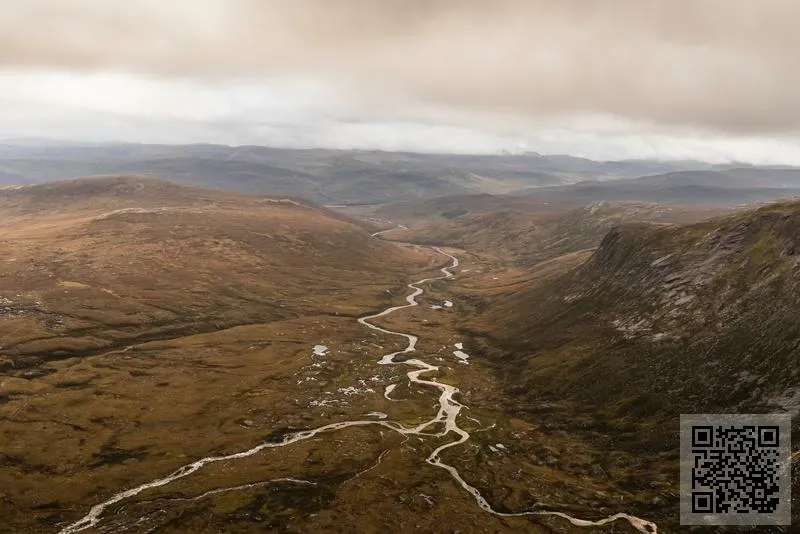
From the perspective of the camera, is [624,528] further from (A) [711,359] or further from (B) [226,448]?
(B) [226,448]

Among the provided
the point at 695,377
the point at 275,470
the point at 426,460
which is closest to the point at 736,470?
the point at 695,377

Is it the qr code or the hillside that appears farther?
the hillside

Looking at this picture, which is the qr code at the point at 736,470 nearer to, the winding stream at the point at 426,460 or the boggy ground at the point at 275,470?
the boggy ground at the point at 275,470

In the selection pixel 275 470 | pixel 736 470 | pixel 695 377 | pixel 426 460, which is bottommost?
pixel 426 460

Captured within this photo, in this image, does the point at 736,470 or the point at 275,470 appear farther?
the point at 275,470

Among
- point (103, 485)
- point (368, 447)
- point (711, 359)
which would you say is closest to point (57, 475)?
point (103, 485)

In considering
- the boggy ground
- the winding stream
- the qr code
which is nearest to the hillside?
the qr code

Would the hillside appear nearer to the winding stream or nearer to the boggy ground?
the boggy ground

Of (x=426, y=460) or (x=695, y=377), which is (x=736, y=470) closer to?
(x=695, y=377)
